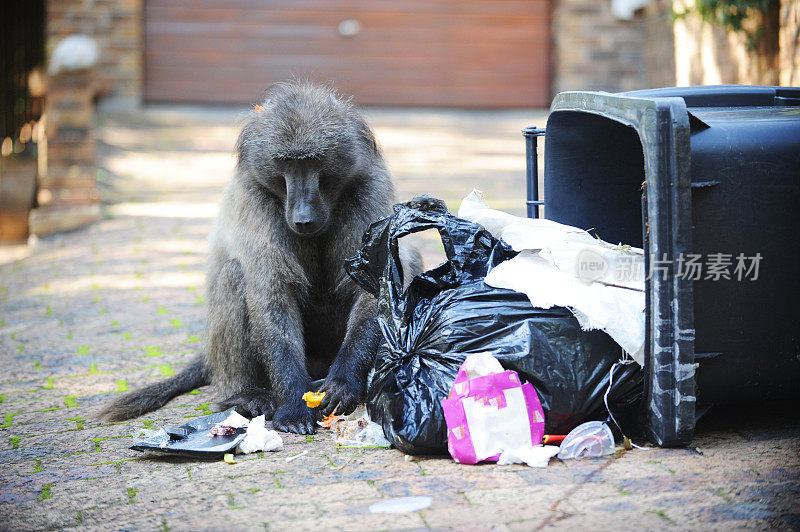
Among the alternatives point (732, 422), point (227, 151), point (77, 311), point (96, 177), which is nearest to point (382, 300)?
point (732, 422)

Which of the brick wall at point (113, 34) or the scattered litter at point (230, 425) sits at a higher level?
the brick wall at point (113, 34)

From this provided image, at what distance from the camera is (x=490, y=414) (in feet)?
10.0

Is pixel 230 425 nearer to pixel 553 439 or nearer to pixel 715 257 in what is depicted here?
pixel 553 439

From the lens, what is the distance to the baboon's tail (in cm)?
391

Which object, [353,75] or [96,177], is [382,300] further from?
[353,75]

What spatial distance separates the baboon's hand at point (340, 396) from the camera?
3709mm

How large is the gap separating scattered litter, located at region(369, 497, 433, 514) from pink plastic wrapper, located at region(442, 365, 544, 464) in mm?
336

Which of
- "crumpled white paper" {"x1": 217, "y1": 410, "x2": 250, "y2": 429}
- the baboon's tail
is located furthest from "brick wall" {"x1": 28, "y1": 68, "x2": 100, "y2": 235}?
"crumpled white paper" {"x1": 217, "y1": 410, "x2": 250, "y2": 429}

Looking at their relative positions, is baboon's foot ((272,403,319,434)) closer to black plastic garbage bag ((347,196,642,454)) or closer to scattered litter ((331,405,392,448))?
scattered litter ((331,405,392,448))

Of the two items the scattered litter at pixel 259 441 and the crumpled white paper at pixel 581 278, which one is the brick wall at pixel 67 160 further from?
the crumpled white paper at pixel 581 278

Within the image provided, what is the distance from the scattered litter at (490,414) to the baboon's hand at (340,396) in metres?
0.72

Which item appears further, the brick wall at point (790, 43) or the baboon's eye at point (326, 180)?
the brick wall at point (790, 43)

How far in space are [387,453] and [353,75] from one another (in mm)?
10701

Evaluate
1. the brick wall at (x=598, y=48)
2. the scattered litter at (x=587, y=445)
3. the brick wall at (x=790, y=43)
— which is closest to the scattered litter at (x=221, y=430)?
the scattered litter at (x=587, y=445)
